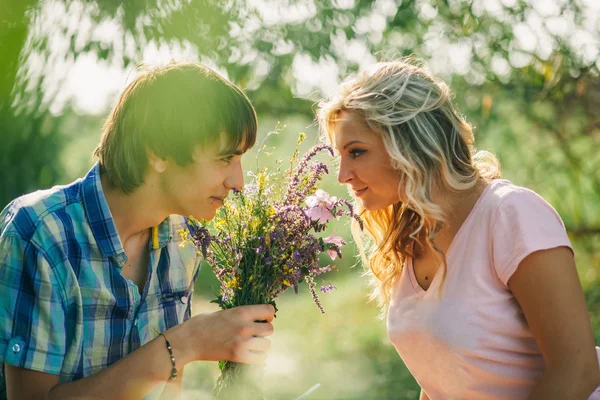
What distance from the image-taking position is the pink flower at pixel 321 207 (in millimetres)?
1611

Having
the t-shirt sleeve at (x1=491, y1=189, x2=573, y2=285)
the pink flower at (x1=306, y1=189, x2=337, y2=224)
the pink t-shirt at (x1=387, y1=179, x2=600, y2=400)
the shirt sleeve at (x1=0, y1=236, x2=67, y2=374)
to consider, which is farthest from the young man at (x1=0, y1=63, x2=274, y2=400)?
the t-shirt sleeve at (x1=491, y1=189, x2=573, y2=285)

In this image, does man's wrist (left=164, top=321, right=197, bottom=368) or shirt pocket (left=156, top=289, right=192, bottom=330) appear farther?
shirt pocket (left=156, top=289, right=192, bottom=330)

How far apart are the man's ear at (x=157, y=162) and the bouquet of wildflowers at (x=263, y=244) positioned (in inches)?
7.4

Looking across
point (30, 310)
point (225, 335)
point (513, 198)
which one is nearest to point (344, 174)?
point (513, 198)

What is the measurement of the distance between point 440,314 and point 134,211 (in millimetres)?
880

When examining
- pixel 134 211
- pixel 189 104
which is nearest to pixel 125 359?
pixel 134 211

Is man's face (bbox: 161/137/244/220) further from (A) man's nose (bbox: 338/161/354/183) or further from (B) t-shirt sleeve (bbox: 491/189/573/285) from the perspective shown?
(B) t-shirt sleeve (bbox: 491/189/573/285)

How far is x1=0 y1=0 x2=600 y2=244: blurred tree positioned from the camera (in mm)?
2652

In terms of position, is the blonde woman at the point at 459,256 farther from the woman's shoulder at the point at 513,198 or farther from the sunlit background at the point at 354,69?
the sunlit background at the point at 354,69

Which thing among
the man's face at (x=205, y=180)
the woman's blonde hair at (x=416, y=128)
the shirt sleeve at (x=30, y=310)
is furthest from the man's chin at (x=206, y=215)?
the woman's blonde hair at (x=416, y=128)

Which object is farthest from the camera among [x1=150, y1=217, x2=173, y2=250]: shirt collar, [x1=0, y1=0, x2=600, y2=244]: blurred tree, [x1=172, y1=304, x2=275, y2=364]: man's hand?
[x1=0, y1=0, x2=600, y2=244]: blurred tree

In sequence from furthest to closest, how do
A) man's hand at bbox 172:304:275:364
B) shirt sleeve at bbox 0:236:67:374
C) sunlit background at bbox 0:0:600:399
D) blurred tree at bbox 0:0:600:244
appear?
blurred tree at bbox 0:0:600:244
sunlit background at bbox 0:0:600:399
man's hand at bbox 172:304:275:364
shirt sleeve at bbox 0:236:67:374

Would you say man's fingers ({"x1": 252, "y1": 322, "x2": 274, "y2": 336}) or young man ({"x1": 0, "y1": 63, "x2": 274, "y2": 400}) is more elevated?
young man ({"x1": 0, "y1": 63, "x2": 274, "y2": 400})

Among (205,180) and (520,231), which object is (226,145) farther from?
(520,231)
